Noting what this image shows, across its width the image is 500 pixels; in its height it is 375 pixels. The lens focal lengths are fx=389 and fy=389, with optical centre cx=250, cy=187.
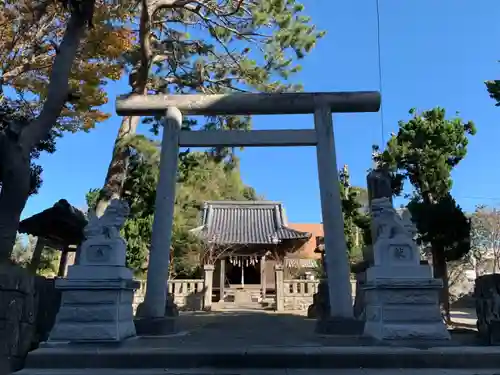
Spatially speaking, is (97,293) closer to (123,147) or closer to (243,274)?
(123,147)

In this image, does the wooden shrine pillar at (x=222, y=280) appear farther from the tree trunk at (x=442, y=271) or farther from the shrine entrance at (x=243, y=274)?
the tree trunk at (x=442, y=271)

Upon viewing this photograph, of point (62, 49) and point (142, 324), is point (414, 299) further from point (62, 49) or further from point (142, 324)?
point (62, 49)

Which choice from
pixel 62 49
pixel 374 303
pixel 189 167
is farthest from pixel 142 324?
pixel 189 167

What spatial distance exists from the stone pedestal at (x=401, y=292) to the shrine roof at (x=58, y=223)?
6.91 m

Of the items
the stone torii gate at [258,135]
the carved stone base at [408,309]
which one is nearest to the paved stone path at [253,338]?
the carved stone base at [408,309]

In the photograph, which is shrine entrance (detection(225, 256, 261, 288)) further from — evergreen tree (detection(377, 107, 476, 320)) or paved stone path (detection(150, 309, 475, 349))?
paved stone path (detection(150, 309, 475, 349))

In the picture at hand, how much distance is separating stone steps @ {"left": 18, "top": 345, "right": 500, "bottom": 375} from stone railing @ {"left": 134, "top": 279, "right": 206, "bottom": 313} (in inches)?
474

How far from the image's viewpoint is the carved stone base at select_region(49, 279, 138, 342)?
488 cm

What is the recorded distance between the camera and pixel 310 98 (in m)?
7.91

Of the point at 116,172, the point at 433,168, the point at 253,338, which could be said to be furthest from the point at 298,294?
the point at 253,338

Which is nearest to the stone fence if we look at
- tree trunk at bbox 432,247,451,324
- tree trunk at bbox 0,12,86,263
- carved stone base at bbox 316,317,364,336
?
tree trunk at bbox 432,247,451,324

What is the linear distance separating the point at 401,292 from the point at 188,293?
12874 millimetres

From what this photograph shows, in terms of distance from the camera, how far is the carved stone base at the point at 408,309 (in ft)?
16.2

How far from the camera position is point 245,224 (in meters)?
22.4
